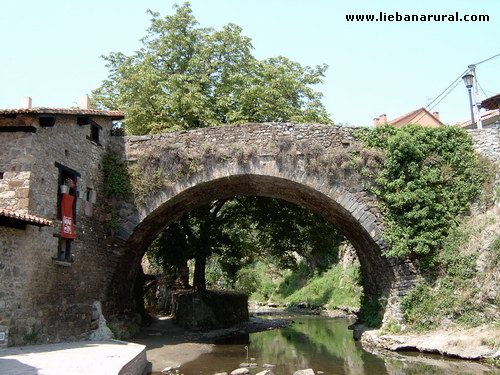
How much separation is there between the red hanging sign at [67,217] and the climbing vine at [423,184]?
336 inches

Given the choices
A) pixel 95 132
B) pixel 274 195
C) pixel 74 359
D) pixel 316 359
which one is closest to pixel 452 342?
pixel 316 359

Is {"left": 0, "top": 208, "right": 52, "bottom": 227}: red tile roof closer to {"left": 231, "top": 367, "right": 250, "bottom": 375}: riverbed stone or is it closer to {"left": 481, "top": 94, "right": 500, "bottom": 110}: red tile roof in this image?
{"left": 231, "top": 367, "right": 250, "bottom": 375}: riverbed stone

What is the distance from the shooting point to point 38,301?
11148mm

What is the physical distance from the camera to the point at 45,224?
34.9ft

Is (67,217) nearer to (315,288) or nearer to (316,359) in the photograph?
(316,359)

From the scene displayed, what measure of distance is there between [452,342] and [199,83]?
14.6 meters

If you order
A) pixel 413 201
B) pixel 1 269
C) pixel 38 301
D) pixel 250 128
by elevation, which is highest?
pixel 250 128

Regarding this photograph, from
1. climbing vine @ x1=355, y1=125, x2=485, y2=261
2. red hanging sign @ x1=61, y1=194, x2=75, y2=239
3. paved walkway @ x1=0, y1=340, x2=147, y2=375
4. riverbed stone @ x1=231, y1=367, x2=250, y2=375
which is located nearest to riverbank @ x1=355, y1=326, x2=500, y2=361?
climbing vine @ x1=355, y1=125, x2=485, y2=261

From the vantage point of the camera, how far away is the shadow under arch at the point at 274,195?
48.0 feet

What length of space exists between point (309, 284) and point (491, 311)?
2776cm

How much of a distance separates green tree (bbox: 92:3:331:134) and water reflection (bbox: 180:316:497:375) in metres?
8.90

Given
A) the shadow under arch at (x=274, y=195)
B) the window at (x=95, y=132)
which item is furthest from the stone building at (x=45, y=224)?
the shadow under arch at (x=274, y=195)

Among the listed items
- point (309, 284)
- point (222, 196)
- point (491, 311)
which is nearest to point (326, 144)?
point (222, 196)

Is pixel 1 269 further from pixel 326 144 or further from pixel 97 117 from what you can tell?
pixel 326 144
